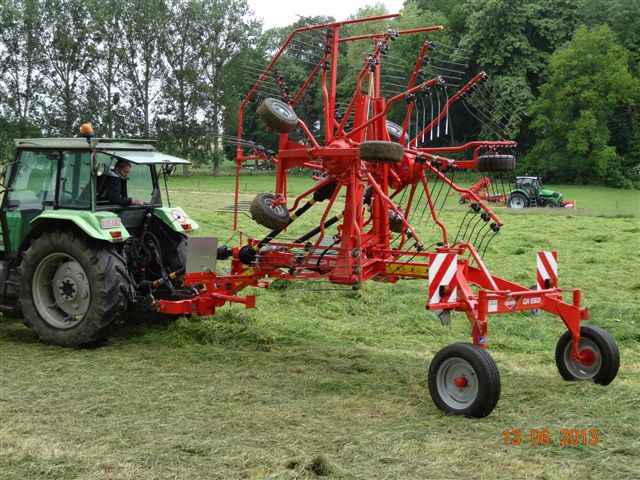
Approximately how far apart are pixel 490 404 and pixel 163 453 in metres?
2.23

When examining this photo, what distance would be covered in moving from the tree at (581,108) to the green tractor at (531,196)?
10771mm

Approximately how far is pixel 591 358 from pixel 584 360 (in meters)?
0.06

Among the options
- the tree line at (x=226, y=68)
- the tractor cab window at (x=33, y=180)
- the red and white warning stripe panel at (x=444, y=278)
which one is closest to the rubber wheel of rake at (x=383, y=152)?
the red and white warning stripe panel at (x=444, y=278)

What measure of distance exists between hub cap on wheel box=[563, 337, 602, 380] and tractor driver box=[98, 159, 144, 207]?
4.49 metres

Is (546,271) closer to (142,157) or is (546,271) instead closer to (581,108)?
(142,157)

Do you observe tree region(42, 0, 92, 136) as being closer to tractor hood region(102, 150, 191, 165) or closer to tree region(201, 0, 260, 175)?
tree region(201, 0, 260, 175)

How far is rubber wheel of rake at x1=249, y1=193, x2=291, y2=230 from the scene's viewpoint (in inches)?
270

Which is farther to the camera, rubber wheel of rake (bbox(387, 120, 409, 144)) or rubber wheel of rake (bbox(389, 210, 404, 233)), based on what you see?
rubber wheel of rake (bbox(387, 120, 409, 144))

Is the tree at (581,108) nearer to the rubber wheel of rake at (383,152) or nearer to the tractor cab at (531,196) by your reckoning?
the tractor cab at (531,196)

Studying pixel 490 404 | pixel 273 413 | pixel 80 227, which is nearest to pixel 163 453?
pixel 273 413

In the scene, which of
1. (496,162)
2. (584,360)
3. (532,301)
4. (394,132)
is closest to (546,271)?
(532,301)

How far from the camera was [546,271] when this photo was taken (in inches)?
259

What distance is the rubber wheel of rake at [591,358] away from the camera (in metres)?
6.24
